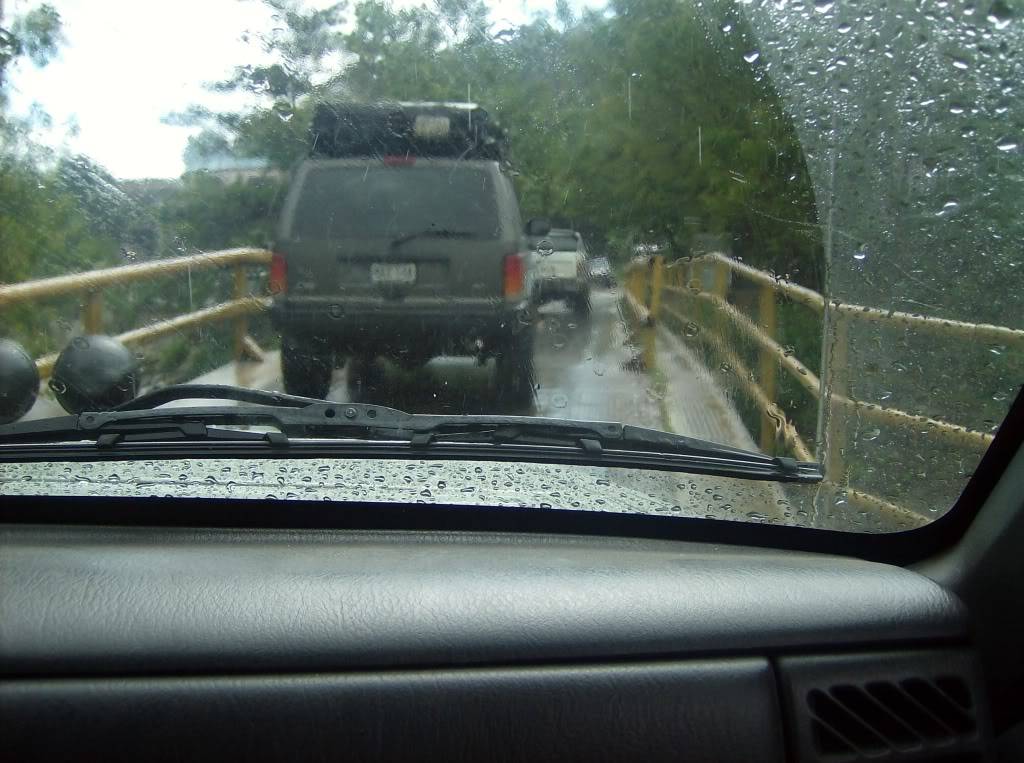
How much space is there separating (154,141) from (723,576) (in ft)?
7.86

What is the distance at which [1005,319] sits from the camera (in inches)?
119

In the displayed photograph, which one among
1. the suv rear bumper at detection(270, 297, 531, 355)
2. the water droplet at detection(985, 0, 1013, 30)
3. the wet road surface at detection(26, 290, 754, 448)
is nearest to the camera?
the water droplet at detection(985, 0, 1013, 30)

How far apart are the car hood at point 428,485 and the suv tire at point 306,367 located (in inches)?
16.2

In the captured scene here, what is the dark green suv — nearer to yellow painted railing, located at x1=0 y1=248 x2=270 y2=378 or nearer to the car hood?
yellow painted railing, located at x1=0 y1=248 x2=270 y2=378

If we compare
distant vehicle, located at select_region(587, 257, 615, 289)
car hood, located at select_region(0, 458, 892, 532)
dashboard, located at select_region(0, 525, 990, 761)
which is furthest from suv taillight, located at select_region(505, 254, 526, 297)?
dashboard, located at select_region(0, 525, 990, 761)

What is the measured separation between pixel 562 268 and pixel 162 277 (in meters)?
1.43

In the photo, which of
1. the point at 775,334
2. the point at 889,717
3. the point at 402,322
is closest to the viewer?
the point at 889,717

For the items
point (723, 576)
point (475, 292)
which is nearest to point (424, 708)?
point (723, 576)

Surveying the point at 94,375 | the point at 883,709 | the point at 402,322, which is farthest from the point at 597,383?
the point at 94,375

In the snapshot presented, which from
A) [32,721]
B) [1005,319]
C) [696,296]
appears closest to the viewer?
[32,721]

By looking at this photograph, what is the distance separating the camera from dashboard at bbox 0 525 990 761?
2518 millimetres

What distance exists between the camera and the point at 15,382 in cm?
346

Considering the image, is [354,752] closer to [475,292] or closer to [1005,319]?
[475,292]

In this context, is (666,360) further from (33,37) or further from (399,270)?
(33,37)
